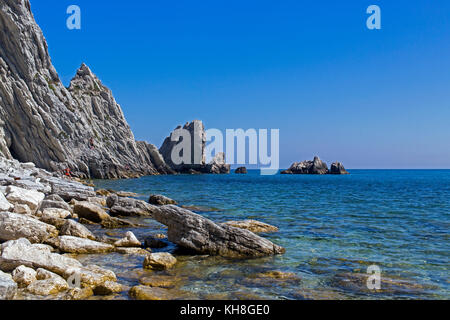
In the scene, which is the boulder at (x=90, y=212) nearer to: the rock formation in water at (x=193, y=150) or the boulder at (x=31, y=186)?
the boulder at (x=31, y=186)

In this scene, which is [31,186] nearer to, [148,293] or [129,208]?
[129,208]

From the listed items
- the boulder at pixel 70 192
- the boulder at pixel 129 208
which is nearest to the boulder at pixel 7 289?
the boulder at pixel 129 208

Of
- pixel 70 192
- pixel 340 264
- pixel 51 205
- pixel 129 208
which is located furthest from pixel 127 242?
pixel 70 192

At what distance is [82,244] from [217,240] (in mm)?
4675

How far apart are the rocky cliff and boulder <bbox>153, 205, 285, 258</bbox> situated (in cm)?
4838

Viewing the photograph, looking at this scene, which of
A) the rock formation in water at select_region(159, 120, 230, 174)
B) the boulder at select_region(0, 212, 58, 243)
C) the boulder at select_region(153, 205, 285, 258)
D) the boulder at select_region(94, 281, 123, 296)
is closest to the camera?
the boulder at select_region(94, 281, 123, 296)

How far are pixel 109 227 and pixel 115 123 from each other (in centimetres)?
8436

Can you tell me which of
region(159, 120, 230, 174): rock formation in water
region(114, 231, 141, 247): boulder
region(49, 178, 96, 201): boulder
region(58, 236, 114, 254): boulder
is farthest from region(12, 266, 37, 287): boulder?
region(159, 120, 230, 174): rock formation in water

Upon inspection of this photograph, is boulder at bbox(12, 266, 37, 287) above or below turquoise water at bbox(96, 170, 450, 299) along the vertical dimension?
above

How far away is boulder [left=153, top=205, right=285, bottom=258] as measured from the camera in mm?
11797

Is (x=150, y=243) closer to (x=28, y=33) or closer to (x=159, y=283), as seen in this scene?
(x=159, y=283)

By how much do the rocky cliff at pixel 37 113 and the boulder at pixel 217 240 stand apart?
159ft

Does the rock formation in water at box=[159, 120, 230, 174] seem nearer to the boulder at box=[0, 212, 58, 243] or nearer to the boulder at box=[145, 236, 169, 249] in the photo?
the boulder at box=[145, 236, 169, 249]
